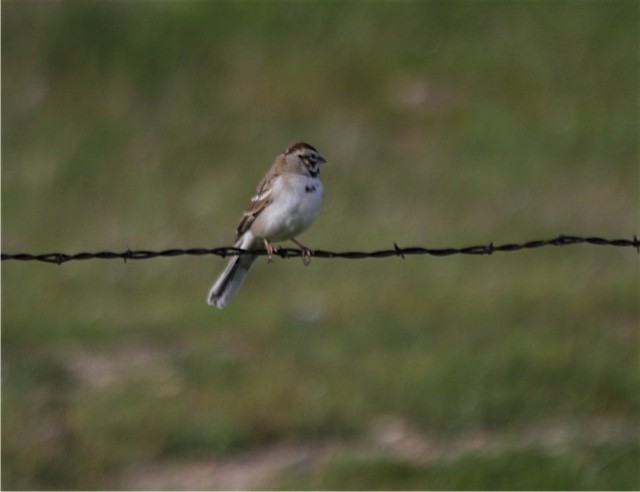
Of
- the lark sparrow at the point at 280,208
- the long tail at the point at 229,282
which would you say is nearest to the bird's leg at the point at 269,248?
the lark sparrow at the point at 280,208

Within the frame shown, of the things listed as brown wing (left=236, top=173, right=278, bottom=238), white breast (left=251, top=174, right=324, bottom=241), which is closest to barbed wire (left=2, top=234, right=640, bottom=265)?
white breast (left=251, top=174, right=324, bottom=241)

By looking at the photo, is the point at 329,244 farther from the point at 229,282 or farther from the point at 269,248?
the point at 229,282

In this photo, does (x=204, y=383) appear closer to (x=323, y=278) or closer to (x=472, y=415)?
(x=472, y=415)

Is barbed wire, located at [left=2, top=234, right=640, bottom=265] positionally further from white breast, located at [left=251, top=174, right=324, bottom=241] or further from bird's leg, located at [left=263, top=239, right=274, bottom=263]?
white breast, located at [left=251, top=174, right=324, bottom=241]

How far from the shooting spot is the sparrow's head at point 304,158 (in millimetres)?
7973

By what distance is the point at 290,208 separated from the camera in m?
7.67

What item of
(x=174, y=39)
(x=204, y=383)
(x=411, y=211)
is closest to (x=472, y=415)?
(x=204, y=383)

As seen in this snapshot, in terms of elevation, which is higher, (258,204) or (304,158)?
(304,158)

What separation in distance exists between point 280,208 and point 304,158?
17.1 inches

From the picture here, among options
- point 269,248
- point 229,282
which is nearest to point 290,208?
point 269,248

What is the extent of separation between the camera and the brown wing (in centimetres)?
790

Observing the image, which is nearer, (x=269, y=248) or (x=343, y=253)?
(x=343, y=253)

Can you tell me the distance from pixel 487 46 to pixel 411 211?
4.61m

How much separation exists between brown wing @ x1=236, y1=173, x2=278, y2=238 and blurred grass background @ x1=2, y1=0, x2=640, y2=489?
200cm
